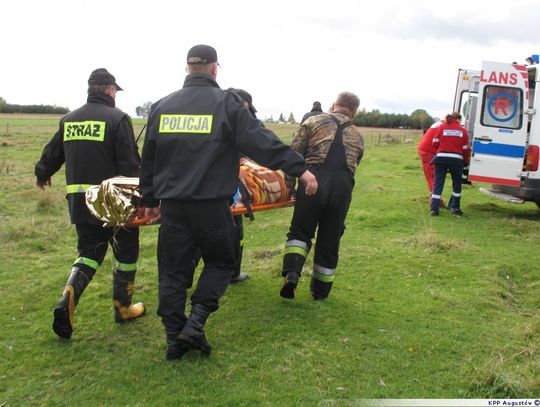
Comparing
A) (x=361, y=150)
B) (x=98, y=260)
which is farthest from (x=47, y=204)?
(x=361, y=150)

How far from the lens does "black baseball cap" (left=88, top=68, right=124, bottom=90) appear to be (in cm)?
442

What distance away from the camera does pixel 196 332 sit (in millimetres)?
3746

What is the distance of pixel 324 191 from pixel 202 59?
63.4 inches

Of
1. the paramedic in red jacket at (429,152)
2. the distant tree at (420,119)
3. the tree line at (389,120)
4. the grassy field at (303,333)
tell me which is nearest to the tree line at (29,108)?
the tree line at (389,120)

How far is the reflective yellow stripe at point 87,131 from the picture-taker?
14.1ft

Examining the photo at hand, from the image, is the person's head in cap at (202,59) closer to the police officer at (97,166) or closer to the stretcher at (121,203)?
the police officer at (97,166)

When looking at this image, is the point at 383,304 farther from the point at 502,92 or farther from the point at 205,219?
the point at 502,92

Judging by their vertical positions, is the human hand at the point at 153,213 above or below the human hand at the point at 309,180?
below

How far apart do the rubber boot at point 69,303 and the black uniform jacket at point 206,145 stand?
1068mm

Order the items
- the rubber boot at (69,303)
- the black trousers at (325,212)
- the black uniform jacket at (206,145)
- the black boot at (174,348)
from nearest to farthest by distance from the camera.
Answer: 1. the black uniform jacket at (206,145)
2. the black boot at (174,348)
3. the rubber boot at (69,303)
4. the black trousers at (325,212)

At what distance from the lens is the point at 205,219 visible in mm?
3756


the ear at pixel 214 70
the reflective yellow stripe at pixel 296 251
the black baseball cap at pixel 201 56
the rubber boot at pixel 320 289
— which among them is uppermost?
the black baseball cap at pixel 201 56

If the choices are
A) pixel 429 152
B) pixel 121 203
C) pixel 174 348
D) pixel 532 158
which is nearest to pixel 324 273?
pixel 174 348

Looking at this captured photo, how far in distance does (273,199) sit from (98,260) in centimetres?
172
